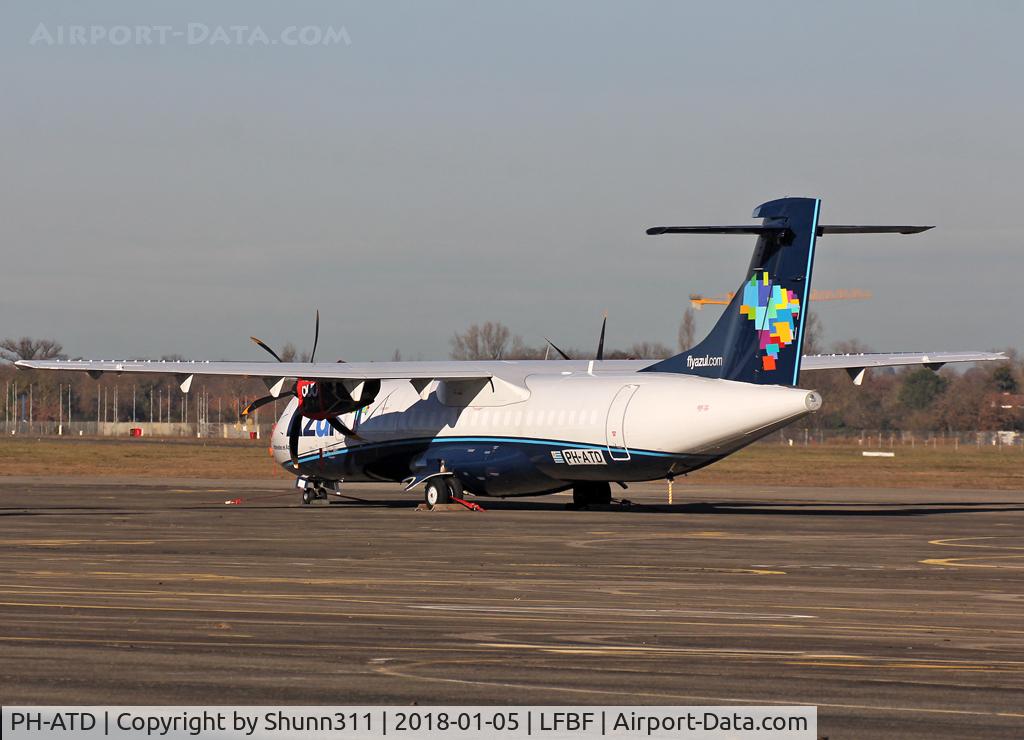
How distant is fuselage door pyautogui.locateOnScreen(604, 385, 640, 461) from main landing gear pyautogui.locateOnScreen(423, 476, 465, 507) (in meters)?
5.75

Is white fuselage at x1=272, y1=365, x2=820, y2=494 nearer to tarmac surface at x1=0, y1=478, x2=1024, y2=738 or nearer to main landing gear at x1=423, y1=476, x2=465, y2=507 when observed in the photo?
main landing gear at x1=423, y1=476, x2=465, y2=507

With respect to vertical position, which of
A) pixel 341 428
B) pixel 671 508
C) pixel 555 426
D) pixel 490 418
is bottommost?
pixel 671 508

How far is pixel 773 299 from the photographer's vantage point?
3459cm

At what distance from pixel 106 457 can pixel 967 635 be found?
70.2 meters

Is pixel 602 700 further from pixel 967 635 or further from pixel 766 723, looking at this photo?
pixel 967 635

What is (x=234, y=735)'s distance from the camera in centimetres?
984

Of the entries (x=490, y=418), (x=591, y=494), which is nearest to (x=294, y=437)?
(x=490, y=418)

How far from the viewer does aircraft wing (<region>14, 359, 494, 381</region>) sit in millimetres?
40344

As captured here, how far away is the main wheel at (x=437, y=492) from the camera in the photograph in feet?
136

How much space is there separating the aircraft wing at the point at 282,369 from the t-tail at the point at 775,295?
8.33 meters

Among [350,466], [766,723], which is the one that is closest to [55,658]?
[766,723]

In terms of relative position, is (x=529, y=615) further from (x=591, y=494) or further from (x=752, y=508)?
(x=752, y=508)

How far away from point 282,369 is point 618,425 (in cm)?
950

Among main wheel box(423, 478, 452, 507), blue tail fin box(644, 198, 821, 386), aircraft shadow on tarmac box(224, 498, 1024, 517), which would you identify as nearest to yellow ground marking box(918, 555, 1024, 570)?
blue tail fin box(644, 198, 821, 386)
